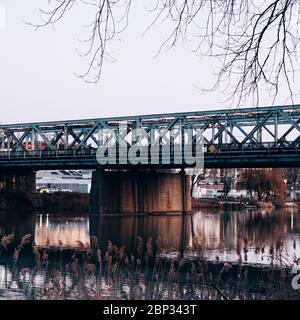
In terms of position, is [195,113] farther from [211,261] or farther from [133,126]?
[211,261]

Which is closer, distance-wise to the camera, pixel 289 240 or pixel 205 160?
pixel 289 240

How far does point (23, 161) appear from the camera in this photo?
245ft

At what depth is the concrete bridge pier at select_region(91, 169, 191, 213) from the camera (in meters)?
68.6

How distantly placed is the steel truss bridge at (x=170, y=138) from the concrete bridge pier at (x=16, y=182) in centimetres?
398

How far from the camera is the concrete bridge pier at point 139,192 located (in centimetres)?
6856

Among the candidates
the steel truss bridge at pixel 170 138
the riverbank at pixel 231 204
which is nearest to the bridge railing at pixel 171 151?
the steel truss bridge at pixel 170 138

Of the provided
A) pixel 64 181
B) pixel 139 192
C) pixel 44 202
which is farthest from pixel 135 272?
pixel 64 181

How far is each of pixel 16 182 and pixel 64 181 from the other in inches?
1336

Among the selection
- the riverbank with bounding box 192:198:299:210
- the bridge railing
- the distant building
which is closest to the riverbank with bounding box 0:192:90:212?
the bridge railing

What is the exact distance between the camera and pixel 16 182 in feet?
273

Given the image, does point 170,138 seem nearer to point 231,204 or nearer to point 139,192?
point 139,192

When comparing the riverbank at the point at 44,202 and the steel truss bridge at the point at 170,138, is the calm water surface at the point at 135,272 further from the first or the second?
the riverbank at the point at 44,202
